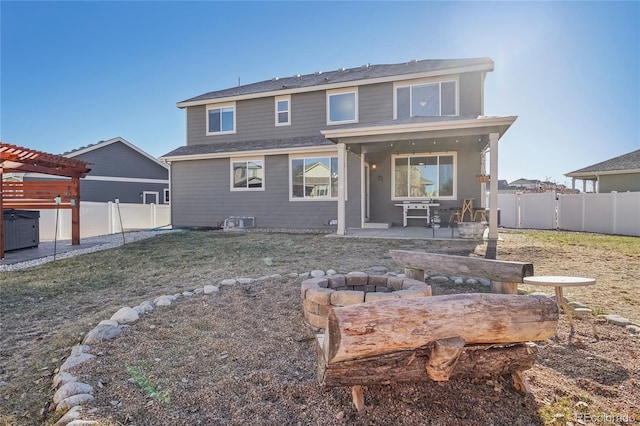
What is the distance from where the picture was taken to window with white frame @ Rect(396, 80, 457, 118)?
11812 mm

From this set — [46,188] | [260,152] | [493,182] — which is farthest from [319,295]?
[260,152]

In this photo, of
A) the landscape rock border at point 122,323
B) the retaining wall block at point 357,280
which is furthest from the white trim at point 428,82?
the retaining wall block at point 357,280

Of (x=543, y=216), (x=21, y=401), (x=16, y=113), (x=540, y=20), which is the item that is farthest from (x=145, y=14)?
(x=543, y=216)

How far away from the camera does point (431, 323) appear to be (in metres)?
1.76

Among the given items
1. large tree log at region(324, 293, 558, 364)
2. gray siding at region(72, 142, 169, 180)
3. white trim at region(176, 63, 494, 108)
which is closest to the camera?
large tree log at region(324, 293, 558, 364)

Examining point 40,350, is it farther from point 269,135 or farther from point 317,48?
point 317,48

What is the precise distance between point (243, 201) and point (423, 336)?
42.3ft

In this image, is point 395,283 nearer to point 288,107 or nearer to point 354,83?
point 354,83

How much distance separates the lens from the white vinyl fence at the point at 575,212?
11.6 meters

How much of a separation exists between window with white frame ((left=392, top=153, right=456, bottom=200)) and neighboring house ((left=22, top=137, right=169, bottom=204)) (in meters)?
15.5

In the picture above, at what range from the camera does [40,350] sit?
10.0ft

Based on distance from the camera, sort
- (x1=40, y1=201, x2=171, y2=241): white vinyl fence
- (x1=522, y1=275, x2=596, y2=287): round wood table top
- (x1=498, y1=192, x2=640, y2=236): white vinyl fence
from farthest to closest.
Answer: (x1=40, y1=201, x2=171, y2=241): white vinyl fence < (x1=498, y1=192, x2=640, y2=236): white vinyl fence < (x1=522, y1=275, x2=596, y2=287): round wood table top

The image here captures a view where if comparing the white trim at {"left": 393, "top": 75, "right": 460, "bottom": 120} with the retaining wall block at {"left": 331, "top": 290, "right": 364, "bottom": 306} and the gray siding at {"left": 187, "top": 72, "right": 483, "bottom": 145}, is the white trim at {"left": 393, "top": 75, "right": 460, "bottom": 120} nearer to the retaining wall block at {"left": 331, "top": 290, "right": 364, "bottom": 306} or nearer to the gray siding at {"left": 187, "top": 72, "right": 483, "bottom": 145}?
the gray siding at {"left": 187, "top": 72, "right": 483, "bottom": 145}

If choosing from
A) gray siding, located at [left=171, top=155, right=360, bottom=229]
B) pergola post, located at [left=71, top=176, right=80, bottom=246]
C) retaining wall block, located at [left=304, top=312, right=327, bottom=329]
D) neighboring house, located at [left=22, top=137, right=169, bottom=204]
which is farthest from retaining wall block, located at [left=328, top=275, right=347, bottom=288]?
neighboring house, located at [left=22, top=137, right=169, bottom=204]
